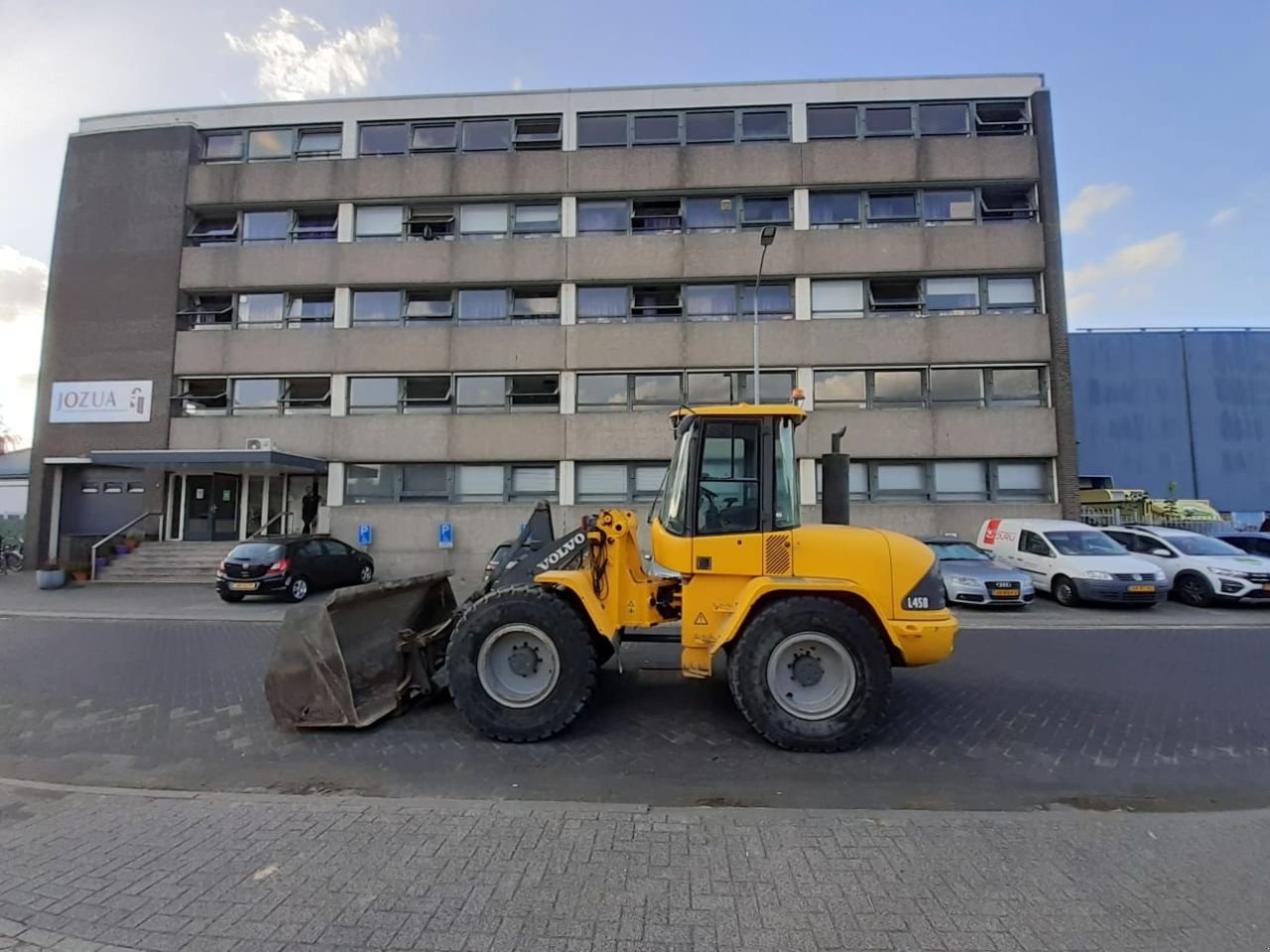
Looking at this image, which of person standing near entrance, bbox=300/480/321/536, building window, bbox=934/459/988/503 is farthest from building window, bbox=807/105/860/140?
person standing near entrance, bbox=300/480/321/536

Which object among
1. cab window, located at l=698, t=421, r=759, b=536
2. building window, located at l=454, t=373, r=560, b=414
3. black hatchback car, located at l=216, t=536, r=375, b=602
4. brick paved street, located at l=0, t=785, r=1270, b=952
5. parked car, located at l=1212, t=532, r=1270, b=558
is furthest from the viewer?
building window, located at l=454, t=373, r=560, b=414

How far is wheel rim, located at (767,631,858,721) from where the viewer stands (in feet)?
15.1

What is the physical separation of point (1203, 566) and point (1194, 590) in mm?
544

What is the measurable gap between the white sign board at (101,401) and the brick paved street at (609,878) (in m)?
19.6

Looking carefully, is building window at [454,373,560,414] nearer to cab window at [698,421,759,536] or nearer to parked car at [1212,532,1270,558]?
cab window at [698,421,759,536]

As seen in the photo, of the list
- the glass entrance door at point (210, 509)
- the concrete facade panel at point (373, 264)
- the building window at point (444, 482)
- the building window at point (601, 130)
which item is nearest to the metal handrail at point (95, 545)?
the glass entrance door at point (210, 509)

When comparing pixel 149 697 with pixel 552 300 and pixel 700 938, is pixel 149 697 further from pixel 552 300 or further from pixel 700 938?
pixel 552 300

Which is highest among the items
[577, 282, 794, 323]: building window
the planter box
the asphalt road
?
[577, 282, 794, 323]: building window

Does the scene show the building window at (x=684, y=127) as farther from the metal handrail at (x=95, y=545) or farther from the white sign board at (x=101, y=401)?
the metal handrail at (x=95, y=545)

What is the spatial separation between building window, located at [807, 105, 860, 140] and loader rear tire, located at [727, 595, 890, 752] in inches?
740

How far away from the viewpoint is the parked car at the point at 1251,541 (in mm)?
14531

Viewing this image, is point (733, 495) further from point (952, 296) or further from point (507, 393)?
point (952, 296)

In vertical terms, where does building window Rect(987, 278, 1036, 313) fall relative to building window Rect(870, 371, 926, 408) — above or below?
above

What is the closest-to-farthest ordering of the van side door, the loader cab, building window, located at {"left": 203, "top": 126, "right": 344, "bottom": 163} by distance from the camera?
1. the loader cab
2. the van side door
3. building window, located at {"left": 203, "top": 126, "right": 344, "bottom": 163}
